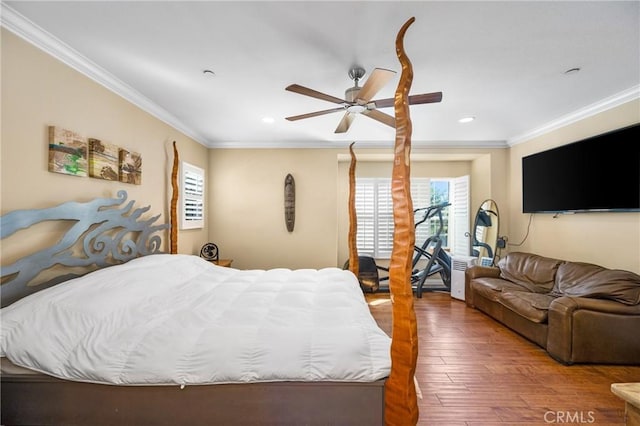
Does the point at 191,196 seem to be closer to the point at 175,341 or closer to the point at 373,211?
the point at 175,341

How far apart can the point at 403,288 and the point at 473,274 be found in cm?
319

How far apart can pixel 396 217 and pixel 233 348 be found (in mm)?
1081

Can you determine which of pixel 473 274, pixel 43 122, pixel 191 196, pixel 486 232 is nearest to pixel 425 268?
pixel 473 274

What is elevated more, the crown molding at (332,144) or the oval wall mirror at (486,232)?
the crown molding at (332,144)

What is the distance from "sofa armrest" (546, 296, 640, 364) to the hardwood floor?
10 centimetres

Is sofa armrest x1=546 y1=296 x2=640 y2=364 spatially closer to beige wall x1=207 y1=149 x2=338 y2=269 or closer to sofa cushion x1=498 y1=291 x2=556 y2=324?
sofa cushion x1=498 y1=291 x2=556 y2=324

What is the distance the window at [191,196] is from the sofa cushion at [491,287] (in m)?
4.13

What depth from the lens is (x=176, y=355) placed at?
1.32 metres

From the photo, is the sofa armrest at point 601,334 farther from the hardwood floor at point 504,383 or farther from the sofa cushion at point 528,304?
the sofa cushion at point 528,304

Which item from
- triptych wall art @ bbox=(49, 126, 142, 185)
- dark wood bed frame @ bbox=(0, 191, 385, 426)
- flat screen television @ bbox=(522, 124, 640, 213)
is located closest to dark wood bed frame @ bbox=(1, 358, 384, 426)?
dark wood bed frame @ bbox=(0, 191, 385, 426)

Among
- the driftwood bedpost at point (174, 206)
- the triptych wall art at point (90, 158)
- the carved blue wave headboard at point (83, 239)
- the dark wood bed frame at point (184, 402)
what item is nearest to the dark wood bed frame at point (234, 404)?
the dark wood bed frame at point (184, 402)

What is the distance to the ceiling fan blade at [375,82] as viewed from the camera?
157cm

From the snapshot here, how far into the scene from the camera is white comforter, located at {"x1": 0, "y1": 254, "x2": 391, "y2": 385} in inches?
51.3

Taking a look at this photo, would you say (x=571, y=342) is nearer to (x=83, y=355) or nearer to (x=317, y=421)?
(x=317, y=421)
